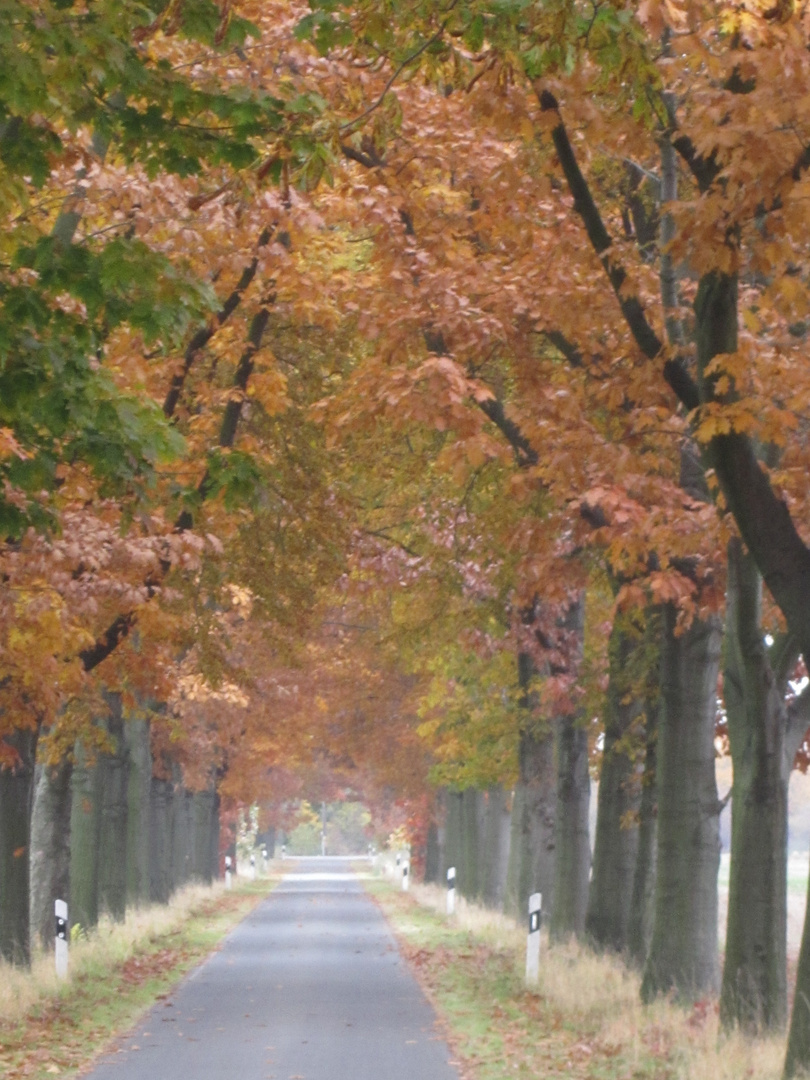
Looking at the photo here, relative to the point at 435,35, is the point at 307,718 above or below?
below

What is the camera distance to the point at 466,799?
1609 inches

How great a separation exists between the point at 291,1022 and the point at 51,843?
6.18 meters

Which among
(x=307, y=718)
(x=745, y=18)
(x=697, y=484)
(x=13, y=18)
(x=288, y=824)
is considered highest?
(x=745, y=18)

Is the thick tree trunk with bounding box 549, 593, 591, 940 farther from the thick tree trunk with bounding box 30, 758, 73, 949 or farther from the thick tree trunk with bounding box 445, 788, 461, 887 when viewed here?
the thick tree trunk with bounding box 445, 788, 461, 887

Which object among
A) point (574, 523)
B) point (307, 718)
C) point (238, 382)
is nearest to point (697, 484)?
point (574, 523)

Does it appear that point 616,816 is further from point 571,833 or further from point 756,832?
point 756,832

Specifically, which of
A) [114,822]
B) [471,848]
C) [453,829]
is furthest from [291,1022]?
[453,829]

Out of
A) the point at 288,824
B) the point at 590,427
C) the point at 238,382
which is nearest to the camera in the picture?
the point at 590,427

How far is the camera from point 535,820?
27.1 meters

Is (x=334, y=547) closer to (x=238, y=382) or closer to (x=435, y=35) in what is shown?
(x=238, y=382)

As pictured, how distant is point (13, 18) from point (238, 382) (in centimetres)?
1001

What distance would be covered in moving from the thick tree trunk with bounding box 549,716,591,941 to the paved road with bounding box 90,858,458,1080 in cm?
236

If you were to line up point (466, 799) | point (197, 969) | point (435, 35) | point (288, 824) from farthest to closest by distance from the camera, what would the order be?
point (288, 824) → point (466, 799) → point (197, 969) → point (435, 35)

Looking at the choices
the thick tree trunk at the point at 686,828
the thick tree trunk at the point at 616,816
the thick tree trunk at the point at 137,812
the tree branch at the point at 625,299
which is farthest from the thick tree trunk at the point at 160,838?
the tree branch at the point at 625,299
